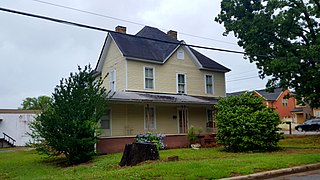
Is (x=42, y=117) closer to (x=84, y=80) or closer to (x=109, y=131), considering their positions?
(x=84, y=80)

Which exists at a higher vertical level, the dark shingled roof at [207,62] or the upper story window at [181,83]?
the dark shingled roof at [207,62]

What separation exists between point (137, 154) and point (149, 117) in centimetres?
1058

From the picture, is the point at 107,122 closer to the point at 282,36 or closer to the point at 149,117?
the point at 149,117

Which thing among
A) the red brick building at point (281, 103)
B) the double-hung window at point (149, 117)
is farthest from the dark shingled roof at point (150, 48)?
the red brick building at point (281, 103)

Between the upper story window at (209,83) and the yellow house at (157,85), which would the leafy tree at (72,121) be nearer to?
the yellow house at (157,85)

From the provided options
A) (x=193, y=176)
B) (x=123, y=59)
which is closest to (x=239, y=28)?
(x=123, y=59)

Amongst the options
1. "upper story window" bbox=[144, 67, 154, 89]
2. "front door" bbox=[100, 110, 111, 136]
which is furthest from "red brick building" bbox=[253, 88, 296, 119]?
"front door" bbox=[100, 110, 111, 136]

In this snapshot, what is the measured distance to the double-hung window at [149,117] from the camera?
22.6 m

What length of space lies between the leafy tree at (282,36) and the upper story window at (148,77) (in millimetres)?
6858

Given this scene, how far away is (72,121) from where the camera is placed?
1469cm

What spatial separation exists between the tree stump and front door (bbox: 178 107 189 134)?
1151 cm

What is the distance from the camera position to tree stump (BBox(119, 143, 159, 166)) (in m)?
12.1

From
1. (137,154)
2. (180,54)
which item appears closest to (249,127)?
(137,154)

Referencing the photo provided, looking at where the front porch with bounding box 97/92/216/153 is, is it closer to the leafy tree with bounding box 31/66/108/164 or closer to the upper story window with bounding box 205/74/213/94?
the upper story window with bounding box 205/74/213/94
